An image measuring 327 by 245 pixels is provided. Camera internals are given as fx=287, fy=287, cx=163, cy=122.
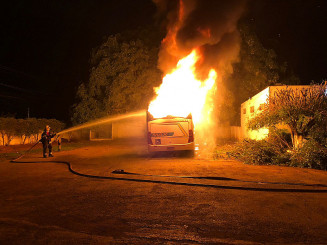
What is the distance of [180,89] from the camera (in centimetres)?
1848

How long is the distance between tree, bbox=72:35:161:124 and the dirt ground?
58.2 ft

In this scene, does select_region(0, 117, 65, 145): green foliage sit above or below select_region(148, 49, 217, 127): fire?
below

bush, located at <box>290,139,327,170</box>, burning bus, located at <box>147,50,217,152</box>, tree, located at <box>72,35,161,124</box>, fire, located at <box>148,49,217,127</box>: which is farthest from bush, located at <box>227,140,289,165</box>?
tree, located at <box>72,35,161,124</box>

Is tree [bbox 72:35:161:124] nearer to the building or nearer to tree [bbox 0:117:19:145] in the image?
tree [bbox 0:117:19:145]

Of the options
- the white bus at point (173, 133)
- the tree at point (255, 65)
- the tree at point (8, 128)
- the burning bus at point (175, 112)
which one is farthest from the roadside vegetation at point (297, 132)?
the tree at point (8, 128)

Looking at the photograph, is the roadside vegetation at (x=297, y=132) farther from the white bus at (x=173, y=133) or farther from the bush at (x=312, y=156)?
the white bus at (x=173, y=133)

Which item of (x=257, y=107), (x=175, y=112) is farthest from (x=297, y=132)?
(x=257, y=107)

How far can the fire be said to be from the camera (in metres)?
15.0

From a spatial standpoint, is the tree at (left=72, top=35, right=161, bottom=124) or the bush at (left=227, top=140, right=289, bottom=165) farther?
the tree at (left=72, top=35, right=161, bottom=124)

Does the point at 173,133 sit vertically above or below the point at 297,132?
above

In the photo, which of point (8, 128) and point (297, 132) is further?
point (8, 128)

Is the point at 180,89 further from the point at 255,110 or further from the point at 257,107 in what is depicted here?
the point at 255,110

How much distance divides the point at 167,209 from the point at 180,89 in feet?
42.6

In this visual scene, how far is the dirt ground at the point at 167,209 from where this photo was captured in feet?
15.6
